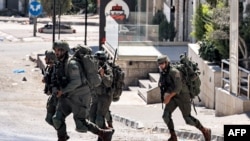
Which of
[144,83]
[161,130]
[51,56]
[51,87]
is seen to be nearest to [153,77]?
[144,83]

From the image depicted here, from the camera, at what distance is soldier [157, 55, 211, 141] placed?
44.7 feet

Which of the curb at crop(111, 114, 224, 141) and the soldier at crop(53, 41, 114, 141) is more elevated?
the soldier at crop(53, 41, 114, 141)

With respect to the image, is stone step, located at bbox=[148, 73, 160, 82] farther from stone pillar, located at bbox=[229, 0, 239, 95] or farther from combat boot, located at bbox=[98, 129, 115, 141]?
combat boot, located at bbox=[98, 129, 115, 141]

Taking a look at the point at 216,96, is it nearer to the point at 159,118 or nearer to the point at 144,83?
the point at 159,118

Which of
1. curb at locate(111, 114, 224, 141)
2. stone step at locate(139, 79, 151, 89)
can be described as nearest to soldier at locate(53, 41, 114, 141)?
curb at locate(111, 114, 224, 141)

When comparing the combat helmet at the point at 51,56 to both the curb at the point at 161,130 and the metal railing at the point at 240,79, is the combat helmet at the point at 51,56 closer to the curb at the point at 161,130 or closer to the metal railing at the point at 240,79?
Answer: the curb at the point at 161,130

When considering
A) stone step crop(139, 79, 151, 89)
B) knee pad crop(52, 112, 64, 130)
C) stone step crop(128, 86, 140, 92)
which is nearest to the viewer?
knee pad crop(52, 112, 64, 130)

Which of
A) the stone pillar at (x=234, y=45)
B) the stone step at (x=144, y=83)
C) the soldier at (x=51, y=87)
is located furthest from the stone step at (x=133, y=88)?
the soldier at (x=51, y=87)

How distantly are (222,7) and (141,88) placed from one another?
5763 millimetres

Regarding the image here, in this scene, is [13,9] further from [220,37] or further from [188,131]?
[188,131]

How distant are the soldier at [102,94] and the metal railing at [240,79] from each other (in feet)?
15.4

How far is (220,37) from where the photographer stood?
2072 centimetres

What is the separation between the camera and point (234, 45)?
18.8 metres

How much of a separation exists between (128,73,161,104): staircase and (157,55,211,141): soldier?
9.11 metres
